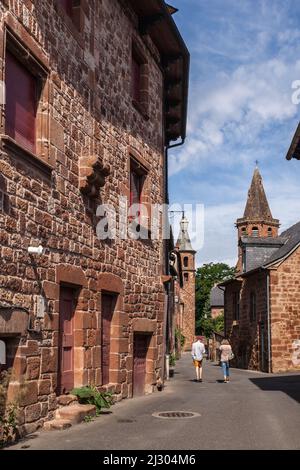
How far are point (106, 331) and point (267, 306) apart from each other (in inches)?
628

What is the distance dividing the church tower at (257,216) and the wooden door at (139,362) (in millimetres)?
52201

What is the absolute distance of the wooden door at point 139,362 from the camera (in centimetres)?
1271

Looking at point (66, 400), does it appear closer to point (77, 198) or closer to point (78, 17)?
point (77, 198)

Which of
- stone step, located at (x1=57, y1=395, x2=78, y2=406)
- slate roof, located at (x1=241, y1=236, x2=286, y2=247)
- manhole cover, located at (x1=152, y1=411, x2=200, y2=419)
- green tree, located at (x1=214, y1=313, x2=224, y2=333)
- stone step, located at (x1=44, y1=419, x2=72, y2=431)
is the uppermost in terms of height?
slate roof, located at (x1=241, y1=236, x2=286, y2=247)

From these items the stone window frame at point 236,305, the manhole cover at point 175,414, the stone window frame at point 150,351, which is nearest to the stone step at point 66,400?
the manhole cover at point 175,414

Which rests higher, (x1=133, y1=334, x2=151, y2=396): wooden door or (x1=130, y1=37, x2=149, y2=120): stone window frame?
(x1=130, y1=37, x2=149, y2=120): stone window frame

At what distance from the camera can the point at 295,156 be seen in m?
13.2

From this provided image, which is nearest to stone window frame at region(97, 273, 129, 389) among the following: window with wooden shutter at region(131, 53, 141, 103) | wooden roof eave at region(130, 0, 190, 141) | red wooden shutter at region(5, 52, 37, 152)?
red wooden shutter at region(5, 52, 37, 152)

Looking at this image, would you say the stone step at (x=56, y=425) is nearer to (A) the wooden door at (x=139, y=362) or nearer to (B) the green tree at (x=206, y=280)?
(A) the wooden door at (x=139, y=362)

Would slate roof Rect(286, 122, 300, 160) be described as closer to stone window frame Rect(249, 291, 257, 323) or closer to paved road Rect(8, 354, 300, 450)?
paved road Rect(8, 354, 300, 450)

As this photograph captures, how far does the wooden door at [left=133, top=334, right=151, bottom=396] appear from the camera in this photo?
12711 millimetres

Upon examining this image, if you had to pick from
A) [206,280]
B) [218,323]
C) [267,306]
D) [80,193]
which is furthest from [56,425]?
[206,280]

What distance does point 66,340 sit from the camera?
368 inches
